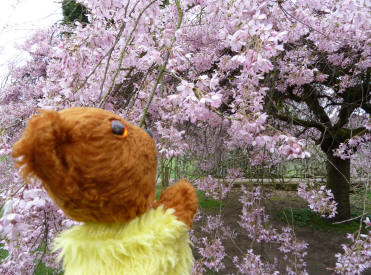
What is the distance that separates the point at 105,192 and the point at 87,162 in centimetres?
9

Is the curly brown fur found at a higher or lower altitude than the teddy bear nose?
lower

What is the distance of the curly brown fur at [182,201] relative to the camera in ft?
2.42

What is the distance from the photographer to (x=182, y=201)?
76 centimetres

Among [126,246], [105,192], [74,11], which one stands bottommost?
[126,246]

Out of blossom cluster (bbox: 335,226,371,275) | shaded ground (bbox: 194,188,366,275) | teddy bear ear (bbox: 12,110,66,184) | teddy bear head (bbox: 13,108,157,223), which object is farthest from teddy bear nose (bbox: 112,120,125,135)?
shaded ground (bbox: 194,188,366,275)

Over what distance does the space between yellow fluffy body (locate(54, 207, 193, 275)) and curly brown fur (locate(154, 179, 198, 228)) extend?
34 mm

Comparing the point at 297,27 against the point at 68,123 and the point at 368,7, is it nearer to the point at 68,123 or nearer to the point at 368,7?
the point at 368,7

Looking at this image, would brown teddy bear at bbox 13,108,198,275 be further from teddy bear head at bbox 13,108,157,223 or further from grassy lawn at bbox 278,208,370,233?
grassy lawn at bbox 278,208,370,233

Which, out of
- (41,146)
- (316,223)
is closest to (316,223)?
(316,223)

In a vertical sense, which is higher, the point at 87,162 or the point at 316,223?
the point at 87,162

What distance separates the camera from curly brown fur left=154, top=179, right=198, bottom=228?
0.74 metres

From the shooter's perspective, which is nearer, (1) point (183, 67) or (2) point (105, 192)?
(2) point (105, 192)

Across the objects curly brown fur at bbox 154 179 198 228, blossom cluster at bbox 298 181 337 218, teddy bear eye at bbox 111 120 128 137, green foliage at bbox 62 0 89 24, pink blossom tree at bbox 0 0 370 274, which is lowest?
blossom cluster at bbox 298 181 337 218

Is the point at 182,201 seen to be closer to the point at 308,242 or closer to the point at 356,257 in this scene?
the point at 356,257
